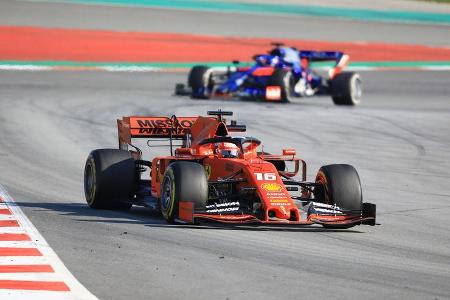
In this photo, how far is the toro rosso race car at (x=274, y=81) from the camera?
3186 cm

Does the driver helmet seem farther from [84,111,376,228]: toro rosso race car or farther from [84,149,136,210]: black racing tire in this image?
[84,149,136,210]: black racing tire

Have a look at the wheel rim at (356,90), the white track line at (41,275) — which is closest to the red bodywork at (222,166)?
the white track line at (41,275)

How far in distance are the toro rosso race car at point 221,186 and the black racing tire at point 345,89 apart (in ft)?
55.3

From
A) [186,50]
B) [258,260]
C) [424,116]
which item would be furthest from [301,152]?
[186,50]

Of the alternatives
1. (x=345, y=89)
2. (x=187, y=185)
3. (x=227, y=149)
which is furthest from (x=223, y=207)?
(x=345, y=89)

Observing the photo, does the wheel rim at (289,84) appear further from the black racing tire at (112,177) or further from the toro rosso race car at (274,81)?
the black racing tire at (112,177)

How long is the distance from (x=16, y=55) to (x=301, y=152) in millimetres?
19171

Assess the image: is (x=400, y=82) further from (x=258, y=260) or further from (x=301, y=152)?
(x=258, y=260)

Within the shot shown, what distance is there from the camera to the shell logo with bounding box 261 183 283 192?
1355 centimetres

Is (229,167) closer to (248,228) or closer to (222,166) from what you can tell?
(222,166)

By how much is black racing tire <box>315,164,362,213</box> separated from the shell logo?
0.85 m

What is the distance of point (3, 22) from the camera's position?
156 ft

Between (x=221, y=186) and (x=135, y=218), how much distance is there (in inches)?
48.3

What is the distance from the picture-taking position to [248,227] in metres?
13.8
